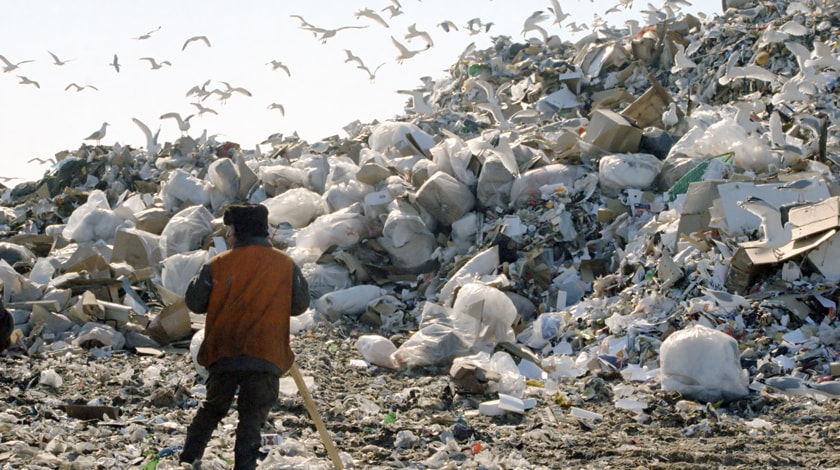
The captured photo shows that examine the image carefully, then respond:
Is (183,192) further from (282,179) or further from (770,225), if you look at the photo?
(770,225)

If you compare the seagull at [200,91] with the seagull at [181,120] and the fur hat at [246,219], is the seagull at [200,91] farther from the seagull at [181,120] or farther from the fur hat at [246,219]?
the fur hat at [246,219]

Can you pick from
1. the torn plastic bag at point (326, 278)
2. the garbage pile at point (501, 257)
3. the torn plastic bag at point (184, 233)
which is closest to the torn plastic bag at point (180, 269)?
the garbage pile at point (501, 257)

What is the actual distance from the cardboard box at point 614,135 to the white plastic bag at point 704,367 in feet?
10.2

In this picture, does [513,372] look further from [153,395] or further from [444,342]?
[153,395]

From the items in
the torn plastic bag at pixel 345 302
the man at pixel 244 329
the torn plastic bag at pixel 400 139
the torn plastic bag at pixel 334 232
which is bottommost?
the torn plastic bag at pixel 345 302

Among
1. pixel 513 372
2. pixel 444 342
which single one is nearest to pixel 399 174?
pixel 444 342

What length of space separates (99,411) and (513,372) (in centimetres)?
208

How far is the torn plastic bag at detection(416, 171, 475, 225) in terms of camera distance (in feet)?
24.2

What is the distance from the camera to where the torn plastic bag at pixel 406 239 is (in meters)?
7.30

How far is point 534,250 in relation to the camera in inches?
272

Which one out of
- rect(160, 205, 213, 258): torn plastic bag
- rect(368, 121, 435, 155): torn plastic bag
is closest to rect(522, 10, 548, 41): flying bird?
rect(368, 121, 435, 155): torn plastic bag

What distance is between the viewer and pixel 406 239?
7305 mm

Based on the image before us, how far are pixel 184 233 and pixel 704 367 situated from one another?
15.0ft

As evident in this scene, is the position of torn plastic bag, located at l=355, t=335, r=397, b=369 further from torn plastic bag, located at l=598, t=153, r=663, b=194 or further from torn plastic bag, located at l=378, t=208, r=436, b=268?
torn plastic bag, located at l=598, t=153, r=663, b=194
